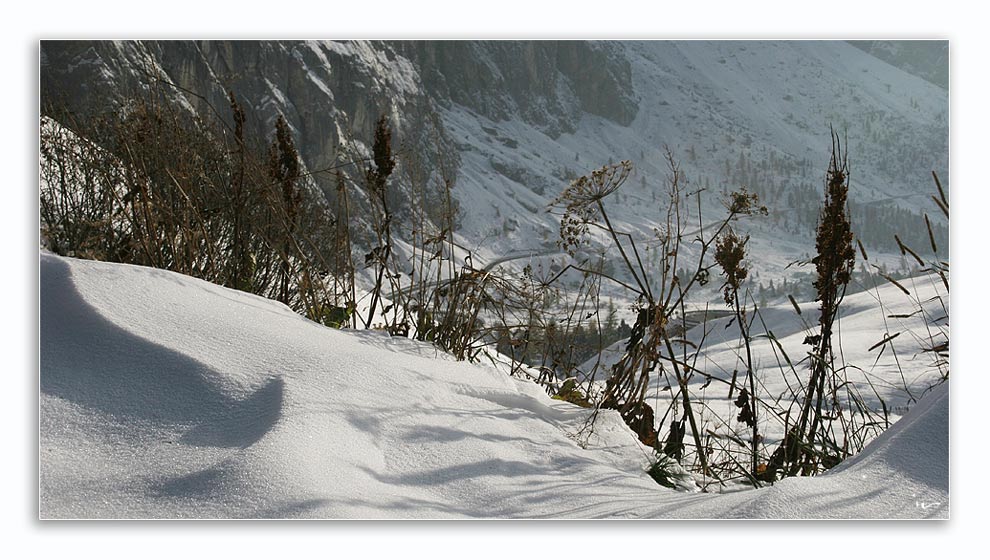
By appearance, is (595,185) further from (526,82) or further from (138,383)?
(526,82)

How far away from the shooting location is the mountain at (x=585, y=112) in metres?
3.87

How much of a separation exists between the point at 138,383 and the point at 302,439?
0.46 metres

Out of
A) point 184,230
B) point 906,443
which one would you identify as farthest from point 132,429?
point 906,443

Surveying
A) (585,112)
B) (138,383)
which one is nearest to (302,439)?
(138,383)

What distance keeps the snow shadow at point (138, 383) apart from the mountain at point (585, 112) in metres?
1.00

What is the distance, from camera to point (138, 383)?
169 centimetres

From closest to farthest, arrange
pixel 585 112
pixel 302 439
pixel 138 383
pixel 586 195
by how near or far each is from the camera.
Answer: pixel 302 439 < pixel 138 383 < pixel 586 195 < pixel 585 112

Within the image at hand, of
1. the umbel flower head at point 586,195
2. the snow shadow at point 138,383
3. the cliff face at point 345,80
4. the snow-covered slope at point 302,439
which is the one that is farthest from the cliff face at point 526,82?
the snow shadow at point 138,383

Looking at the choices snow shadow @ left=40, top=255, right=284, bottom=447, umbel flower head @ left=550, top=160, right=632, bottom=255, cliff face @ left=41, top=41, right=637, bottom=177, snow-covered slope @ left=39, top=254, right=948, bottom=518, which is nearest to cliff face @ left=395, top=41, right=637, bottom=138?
cliff face @ left=41, top=41, right=637, bottom=177

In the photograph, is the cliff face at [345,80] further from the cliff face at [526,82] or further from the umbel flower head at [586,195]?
the umbel flower head at [586,195]

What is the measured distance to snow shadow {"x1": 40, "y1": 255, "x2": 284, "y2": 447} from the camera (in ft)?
5.25

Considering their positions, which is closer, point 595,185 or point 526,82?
point 595,185

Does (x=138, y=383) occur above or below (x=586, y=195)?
below

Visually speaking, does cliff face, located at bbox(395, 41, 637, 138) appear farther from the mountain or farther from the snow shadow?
the snow shadow
